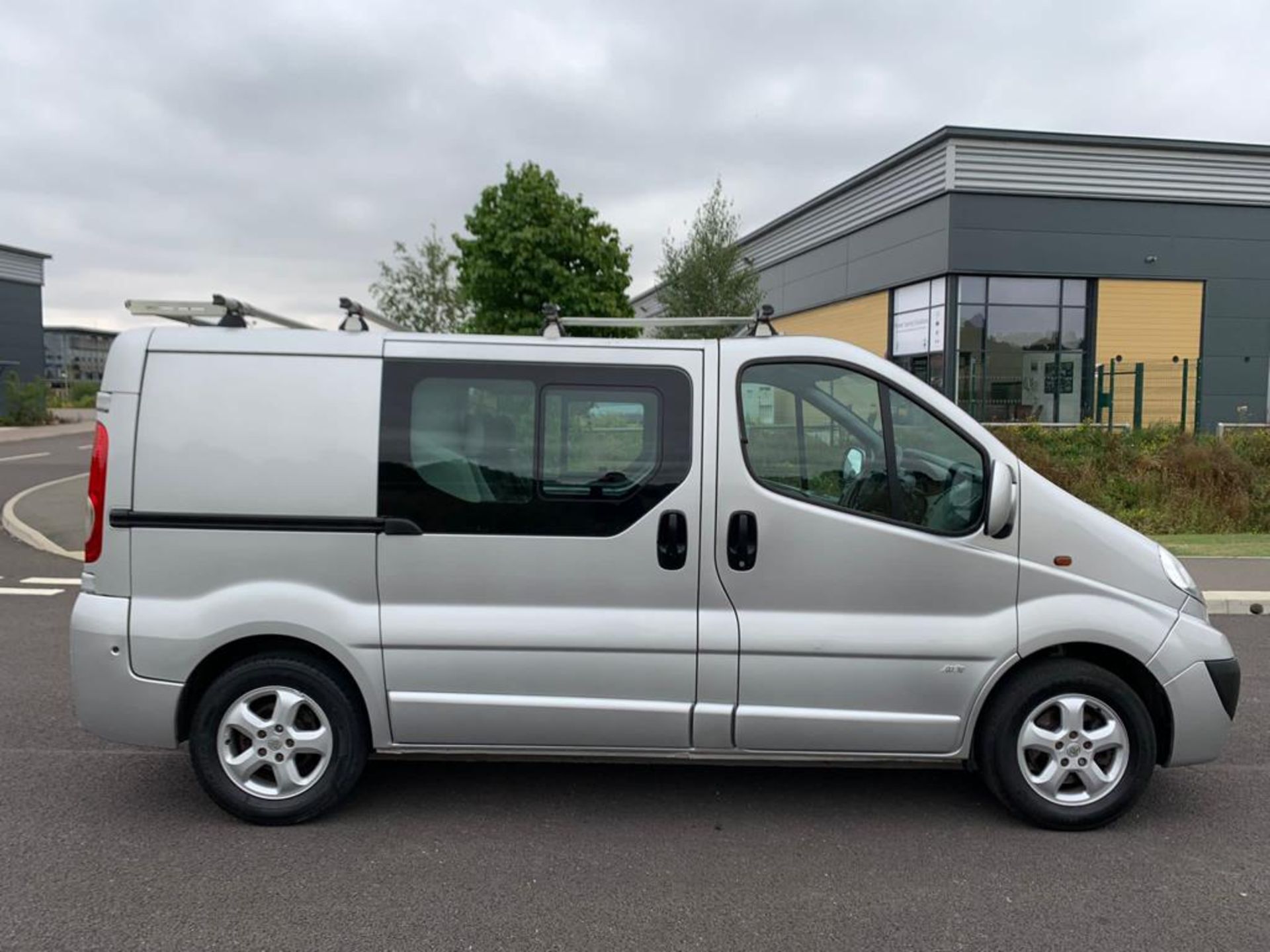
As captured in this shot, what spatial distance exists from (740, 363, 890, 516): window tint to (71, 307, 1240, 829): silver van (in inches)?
0.9

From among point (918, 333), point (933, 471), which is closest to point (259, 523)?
point (933, 471)

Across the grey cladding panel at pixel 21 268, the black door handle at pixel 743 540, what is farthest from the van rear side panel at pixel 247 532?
the grey cladding panel at pixel 21 268

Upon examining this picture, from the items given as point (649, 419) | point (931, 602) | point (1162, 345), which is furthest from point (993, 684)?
point (1162, 345)

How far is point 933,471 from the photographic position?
11.9ft

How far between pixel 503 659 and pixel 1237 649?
19.6ft

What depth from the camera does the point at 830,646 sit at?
3514 mm

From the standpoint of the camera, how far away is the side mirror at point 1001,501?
3.40 meters

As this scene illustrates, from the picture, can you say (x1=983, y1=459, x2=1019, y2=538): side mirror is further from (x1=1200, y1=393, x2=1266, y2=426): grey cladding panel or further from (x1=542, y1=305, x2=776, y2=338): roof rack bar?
(x1=1200, y1=393, x2=1266, y2=426): grey cladding panel

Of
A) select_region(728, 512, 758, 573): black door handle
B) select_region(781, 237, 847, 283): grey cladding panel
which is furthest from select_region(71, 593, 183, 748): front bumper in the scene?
select_region(781, 237, 847, 283): grey cladding panel

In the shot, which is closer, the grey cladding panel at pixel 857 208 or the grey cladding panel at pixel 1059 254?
the grey cladding panel at pixel 1059 254

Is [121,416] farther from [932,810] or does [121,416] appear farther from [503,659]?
[932,810]

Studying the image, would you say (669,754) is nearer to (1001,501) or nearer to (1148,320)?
(1001,501)

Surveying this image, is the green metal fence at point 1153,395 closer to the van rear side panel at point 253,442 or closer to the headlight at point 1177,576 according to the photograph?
the headlight at point 1177,576

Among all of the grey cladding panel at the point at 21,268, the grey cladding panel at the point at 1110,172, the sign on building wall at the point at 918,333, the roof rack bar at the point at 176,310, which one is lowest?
the roof rack bar at the point at 176,310
